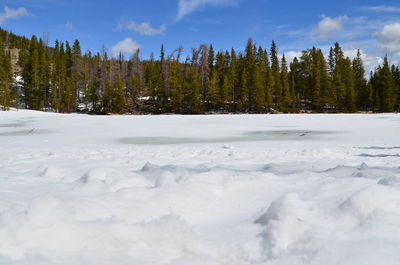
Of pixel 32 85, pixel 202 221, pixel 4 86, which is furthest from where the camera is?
pixel 32 85

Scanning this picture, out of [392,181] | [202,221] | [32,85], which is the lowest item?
[202,221]

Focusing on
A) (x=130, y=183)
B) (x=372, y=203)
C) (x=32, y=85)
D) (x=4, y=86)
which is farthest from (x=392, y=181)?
(x=32, y=85)

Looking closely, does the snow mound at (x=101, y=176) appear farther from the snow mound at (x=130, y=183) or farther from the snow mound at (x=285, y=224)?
the snow mound at (x=285, y=224)

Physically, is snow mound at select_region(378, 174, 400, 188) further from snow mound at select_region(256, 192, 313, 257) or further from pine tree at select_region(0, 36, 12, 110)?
pine tree at select_region(0, 36, 12, 110)

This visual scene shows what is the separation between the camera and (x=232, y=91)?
1996 inches

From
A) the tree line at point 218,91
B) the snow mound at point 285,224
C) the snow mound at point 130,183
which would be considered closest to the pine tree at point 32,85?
the tree line at point 218,91

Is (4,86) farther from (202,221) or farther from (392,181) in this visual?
(392,181)

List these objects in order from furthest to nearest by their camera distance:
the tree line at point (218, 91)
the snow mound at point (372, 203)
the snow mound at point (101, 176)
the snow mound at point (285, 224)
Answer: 1. the tree line at point (218, 91)
2. the snow mound at point (101, 176)
3. the snow mound at point (372, 203)
4. the snow mound at point (285, 224)

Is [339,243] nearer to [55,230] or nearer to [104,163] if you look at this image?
[55,230]

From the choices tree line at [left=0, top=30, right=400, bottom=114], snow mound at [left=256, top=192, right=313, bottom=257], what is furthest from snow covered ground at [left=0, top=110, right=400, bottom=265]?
tree line at [left=0, top=30, right=400, bottom=114]

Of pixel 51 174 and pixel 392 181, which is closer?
pixel 392 181

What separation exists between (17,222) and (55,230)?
0.91 ft

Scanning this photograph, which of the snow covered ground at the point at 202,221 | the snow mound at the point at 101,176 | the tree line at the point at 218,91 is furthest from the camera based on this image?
the tree line at the point at 218,91

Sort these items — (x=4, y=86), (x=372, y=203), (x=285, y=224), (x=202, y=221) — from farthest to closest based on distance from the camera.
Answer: (x=4, y=86)
(x=202, y=221)
(x=372, y=203)
(x=285, y=224)
